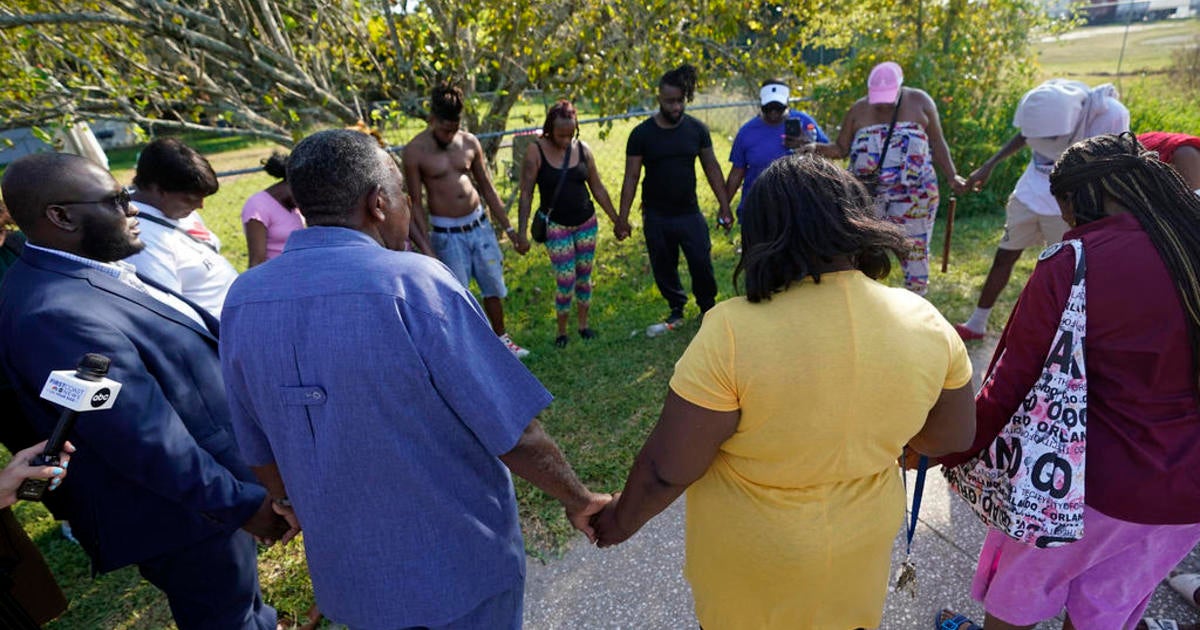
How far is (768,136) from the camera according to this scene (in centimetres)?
490

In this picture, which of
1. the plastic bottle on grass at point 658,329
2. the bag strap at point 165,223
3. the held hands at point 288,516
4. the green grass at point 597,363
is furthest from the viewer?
the plastic bottle on grass at point 658,329

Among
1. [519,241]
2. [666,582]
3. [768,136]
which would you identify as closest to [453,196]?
[519,241]

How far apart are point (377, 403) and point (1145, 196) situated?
6.56 feet

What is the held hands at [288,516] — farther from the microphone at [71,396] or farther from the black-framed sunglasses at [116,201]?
the black-framed sunglasses at [116,201]

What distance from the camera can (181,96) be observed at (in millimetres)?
4980

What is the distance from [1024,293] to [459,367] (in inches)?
60.7

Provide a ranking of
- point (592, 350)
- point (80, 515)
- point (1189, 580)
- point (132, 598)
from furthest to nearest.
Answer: point (592, 350)
point (132, 598)
point (1189, 580)
point (80, 515)

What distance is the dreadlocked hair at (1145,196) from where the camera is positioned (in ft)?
5.24

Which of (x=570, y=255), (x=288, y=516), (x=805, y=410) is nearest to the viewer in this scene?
(x=805, y=410)

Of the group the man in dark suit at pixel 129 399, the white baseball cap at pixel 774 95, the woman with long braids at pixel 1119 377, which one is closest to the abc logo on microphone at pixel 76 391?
the man in dark suit at pixel 129 399

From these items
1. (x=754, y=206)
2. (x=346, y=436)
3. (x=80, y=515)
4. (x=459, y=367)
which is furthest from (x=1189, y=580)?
(x=80, y=515)

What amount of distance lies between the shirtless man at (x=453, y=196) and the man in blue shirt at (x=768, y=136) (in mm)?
1900

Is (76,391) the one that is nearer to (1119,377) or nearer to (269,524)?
(269,524)

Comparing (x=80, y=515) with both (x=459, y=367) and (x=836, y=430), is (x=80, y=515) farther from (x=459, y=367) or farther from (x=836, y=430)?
(x=836, y=430)
